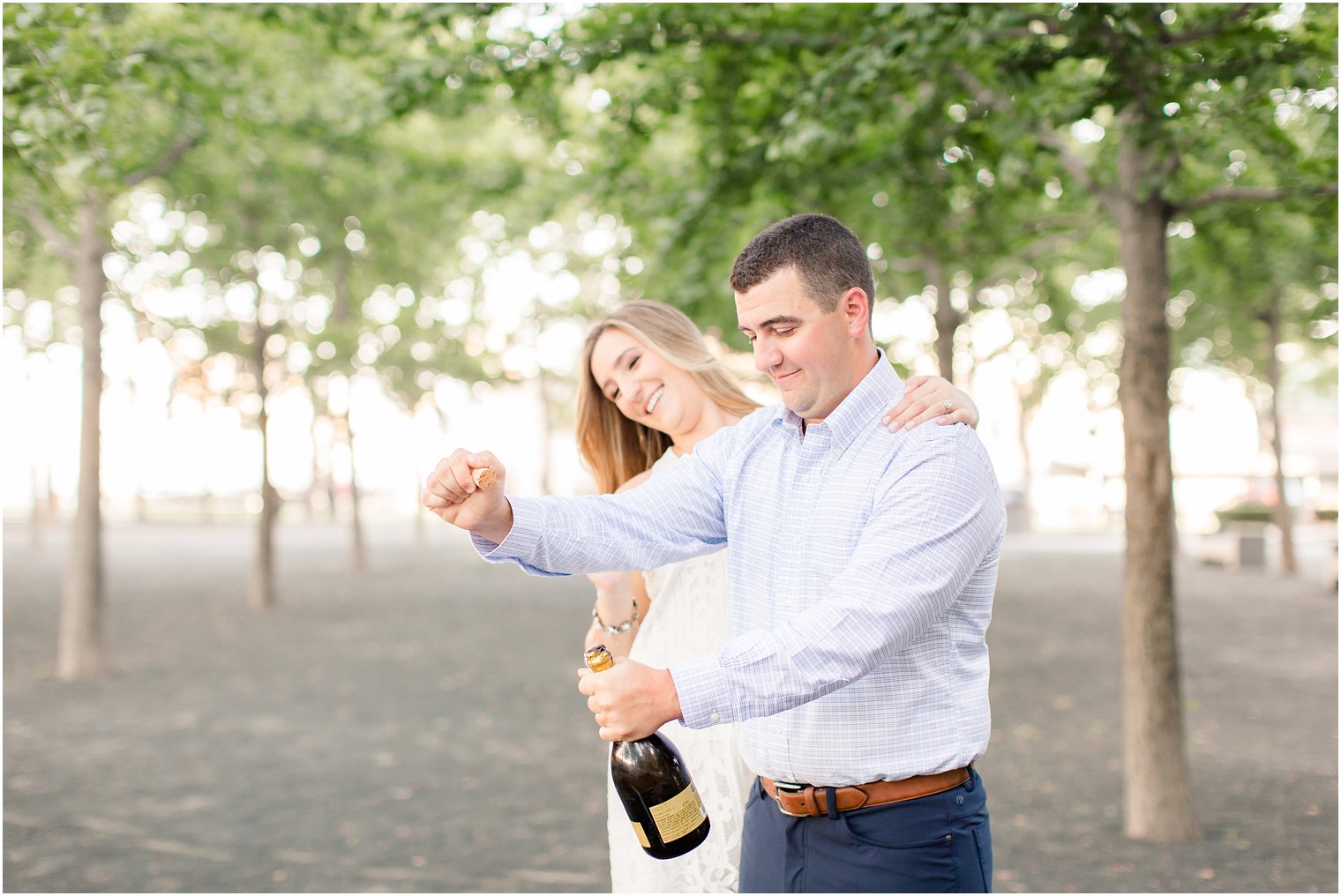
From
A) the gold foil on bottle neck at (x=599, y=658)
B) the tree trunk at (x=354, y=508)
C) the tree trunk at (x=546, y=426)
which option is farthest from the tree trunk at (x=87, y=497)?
the tree trunk at (x=546, y=426)

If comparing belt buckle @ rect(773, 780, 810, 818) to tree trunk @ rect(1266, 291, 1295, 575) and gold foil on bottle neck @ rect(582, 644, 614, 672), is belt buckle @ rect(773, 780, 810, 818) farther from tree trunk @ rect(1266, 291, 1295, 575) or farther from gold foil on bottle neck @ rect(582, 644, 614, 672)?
tree trunk @ rect(1266, 291, 1295, 575)

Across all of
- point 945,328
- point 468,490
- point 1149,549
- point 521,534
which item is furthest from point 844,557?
point 945,328

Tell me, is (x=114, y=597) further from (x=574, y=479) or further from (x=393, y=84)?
(x=574, y=479)

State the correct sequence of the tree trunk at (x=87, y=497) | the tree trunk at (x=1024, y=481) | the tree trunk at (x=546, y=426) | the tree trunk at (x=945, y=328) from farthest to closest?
the tree trunk at (x=546, y=426), the tree trunk at (x=1024, y=481), the tree trunk at (x=945, y=328), the tree trunk at (x=87, y=497)

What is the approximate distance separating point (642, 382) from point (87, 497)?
32.1ft

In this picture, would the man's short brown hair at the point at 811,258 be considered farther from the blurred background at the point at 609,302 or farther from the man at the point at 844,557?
the blurred background at the point at 609,302

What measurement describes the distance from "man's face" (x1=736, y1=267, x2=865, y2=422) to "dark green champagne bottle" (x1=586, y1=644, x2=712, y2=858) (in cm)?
89

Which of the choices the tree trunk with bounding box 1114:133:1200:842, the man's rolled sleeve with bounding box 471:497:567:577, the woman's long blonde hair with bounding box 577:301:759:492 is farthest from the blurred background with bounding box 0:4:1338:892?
the man's rolled sleeve with bounding box 471:497:567:577

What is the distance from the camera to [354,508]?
2150cm

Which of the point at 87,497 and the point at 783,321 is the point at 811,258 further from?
the point at 87,497

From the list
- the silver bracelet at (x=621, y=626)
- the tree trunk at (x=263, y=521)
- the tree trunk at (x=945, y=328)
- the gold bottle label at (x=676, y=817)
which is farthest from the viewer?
the tree trunk at (x=263, y=521)

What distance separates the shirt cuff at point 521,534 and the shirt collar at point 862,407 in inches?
26.5

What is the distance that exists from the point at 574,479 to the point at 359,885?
2300 inches

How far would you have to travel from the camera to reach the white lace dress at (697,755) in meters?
3.45
